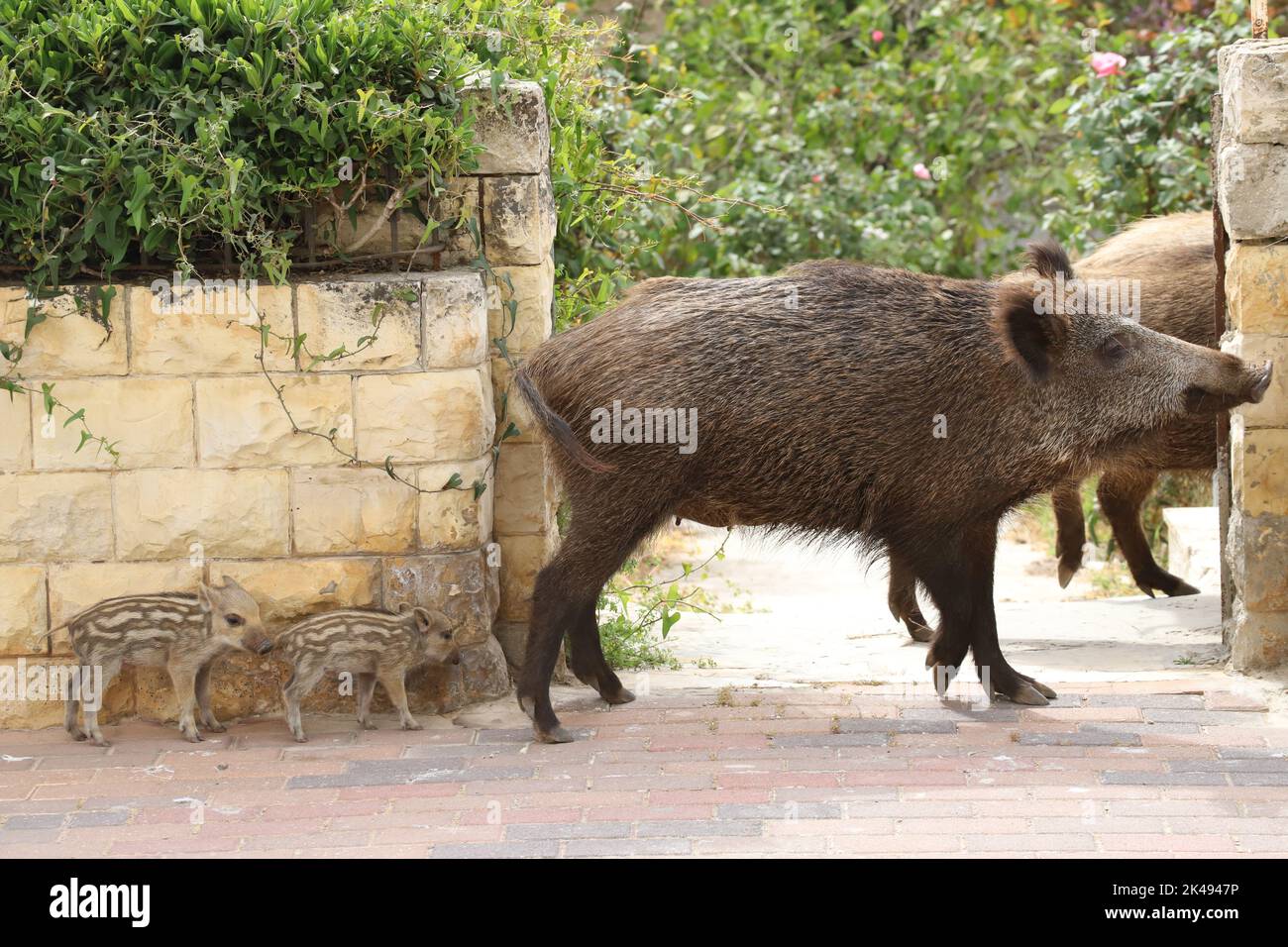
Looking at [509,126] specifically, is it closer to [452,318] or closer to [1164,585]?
[452,318]

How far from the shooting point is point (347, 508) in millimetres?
5473

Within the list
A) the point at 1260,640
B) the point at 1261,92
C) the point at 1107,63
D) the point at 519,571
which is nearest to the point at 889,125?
the point at 1107,63

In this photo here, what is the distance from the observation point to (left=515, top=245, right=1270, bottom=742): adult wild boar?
5523 millimetres

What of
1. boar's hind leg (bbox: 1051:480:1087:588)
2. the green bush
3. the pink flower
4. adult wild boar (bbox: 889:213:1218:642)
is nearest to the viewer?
adult wild boar (bbox: 889:213:1218:642)

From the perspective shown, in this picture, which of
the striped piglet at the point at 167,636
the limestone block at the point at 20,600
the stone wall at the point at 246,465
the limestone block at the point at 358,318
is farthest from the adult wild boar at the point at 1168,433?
the limestone block at the point at 20,600

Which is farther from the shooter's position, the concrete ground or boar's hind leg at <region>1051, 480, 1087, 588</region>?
Answer: boar's hind leg at <region>1051, 480, 1087, 588</region>

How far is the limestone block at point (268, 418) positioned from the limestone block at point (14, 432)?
22.0 inches

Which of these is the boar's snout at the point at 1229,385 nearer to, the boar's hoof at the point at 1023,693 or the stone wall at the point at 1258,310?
the stone wall at the point at 1258,310

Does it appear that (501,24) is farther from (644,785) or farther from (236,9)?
(644,785)

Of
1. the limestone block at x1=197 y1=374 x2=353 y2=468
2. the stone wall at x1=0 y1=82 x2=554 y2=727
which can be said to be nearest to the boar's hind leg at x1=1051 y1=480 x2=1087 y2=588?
the stone wall at x1=0 y1=82 x2=554 y2=727

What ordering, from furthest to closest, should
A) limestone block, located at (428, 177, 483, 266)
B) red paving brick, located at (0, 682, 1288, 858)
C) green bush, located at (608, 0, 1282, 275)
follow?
green bush, located at (608, 0, 1282, 275) → limestone block, located at (428, 177, 483, 266) → red paving brick, located at (0, 682, 1288, 858)

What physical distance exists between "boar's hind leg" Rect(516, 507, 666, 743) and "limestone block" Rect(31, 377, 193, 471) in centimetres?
131

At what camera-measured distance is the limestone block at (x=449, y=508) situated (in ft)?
18.0

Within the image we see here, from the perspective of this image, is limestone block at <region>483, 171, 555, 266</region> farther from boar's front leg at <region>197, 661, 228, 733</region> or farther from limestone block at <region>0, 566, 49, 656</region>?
limestone block at <region>0, 566, 49, 656</region>
